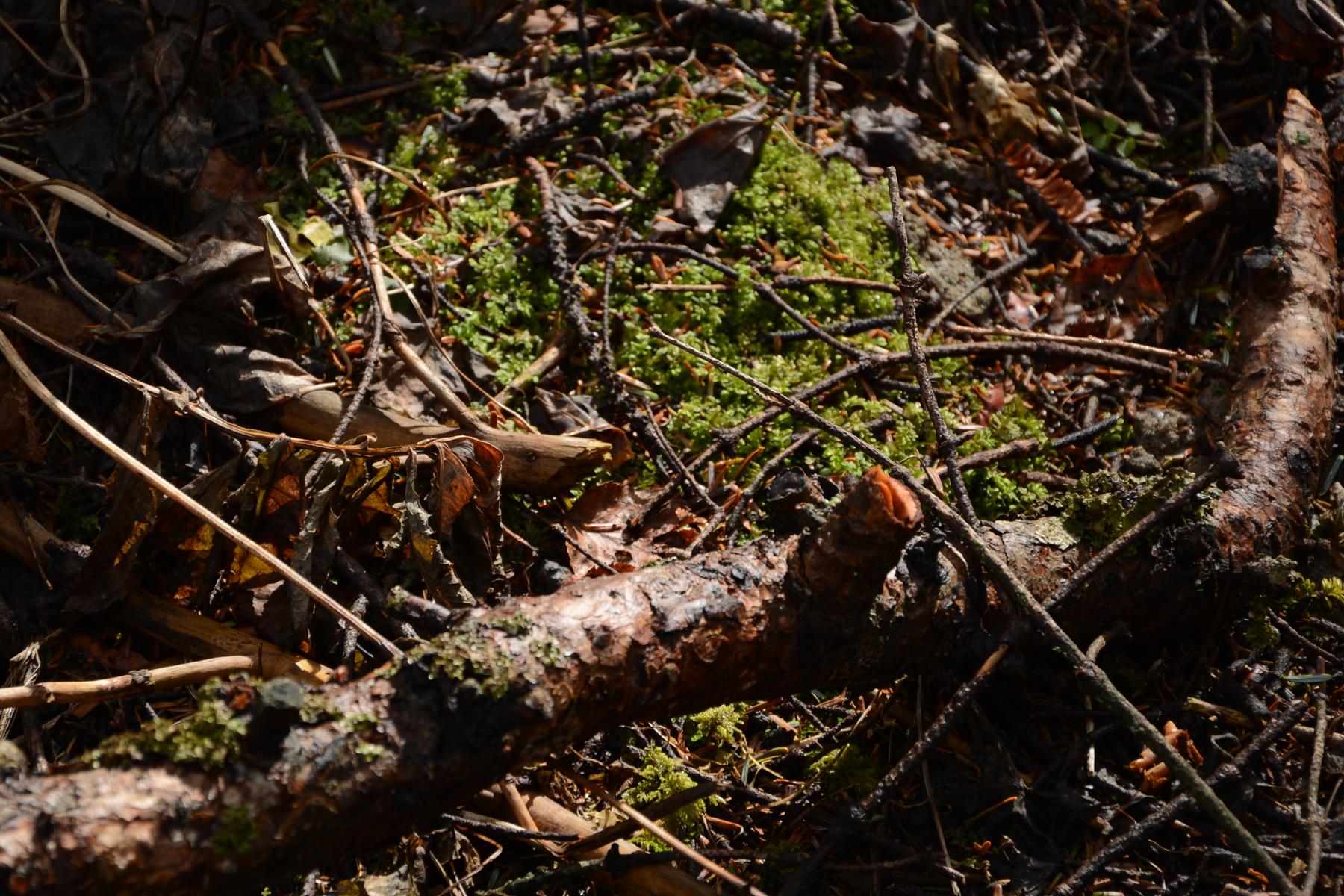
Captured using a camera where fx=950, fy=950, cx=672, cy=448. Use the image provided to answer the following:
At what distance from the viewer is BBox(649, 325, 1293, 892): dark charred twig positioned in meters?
2.20

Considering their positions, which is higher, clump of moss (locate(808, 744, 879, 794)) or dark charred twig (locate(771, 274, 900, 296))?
dark charred twig (locate(771, 274, 900, 296))

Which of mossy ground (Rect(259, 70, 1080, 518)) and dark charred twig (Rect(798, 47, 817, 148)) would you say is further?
dark charred twig (Rect(798, 47, 817, 148))

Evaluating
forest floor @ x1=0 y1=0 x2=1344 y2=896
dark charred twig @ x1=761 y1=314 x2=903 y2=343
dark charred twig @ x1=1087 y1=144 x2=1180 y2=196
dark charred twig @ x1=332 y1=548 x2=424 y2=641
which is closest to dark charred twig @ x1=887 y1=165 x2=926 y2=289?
forest floor @ x1=0 y1=0 x2=1344 y2=896

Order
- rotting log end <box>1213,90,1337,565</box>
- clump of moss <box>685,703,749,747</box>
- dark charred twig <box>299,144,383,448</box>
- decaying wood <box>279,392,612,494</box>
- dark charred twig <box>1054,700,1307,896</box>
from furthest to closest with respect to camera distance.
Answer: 1. decaying wood <box>279,392,612,494</box>
2. dark charred twig <box>299,144,383,448</box>
3. rotting log end <box>1213,90,1337,565</box>
4. clump of moss <box>685,703,749,747</box>
5. dark charred twig <box>1054,700,1307,896</box>

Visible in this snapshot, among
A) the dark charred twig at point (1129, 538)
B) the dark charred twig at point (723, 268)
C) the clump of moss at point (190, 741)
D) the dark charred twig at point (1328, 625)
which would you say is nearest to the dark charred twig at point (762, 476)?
the dark charred twig at point (723, 268)

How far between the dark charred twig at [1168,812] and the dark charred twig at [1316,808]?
0.18ft

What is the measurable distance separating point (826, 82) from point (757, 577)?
3.36 metres

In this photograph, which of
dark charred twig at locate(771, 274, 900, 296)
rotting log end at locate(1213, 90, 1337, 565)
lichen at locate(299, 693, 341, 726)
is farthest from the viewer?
dark charred twig at locate(771, 274, 900, 296)

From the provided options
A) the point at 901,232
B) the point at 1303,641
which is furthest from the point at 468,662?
the point at 1303,641

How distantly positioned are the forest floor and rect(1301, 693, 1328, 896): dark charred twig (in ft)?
0.10

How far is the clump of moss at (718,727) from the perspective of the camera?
9.56ft

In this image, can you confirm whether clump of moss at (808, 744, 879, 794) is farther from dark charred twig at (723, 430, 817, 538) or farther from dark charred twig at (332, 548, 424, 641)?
dark charred twig at (332, 548, 424, 641)

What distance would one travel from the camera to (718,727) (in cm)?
292

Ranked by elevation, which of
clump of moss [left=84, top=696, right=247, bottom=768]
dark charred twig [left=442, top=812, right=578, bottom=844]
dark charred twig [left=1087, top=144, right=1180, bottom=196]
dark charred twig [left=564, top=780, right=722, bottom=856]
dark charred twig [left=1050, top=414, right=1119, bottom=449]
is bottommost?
dark charred twig [left=442, top=812, right=578, bottom=844]
